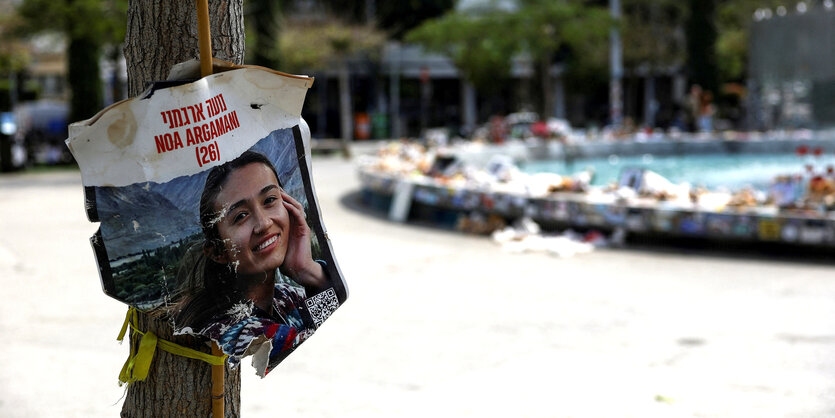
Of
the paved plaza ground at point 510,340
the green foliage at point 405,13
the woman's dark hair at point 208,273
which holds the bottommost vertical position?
the paved plaza ground at point 510,340

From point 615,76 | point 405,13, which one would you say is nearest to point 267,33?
point 615,76

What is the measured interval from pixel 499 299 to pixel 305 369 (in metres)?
2.56

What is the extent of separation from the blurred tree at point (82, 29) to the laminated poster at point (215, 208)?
23.9m

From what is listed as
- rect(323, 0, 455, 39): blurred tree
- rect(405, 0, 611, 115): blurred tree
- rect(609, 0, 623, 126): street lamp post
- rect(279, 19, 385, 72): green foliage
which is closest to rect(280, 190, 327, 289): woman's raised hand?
rect(609, 0, 623, 126): street lamp post

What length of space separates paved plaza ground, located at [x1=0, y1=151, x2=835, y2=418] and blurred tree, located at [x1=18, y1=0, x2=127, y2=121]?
631 inches

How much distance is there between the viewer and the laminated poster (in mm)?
2980

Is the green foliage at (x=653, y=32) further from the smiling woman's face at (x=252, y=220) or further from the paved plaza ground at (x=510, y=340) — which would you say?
the smiling woman's face at (x=252, y=220)

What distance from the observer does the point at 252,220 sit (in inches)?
125

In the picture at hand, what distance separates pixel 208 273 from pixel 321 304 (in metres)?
0.44

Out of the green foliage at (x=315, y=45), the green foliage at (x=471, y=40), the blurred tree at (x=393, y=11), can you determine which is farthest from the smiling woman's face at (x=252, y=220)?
the blurred tree at (x=393, y=11)

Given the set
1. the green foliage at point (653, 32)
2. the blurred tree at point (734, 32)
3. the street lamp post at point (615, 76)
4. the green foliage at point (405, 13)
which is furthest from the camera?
the green foliage at point (405, 13)

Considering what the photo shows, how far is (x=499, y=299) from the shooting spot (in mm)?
8211

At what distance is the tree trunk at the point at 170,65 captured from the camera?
3.21 m

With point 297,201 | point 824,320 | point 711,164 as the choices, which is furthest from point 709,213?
point 711,164
